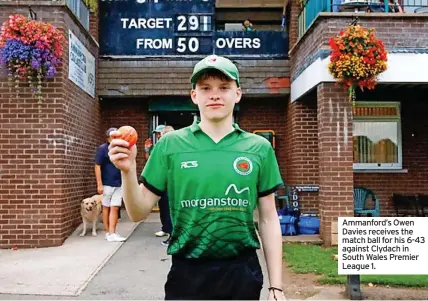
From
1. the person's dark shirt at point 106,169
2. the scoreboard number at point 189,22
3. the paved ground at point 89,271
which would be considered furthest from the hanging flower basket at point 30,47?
the scoreboard number at point 189,22

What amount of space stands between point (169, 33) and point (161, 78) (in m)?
1.05

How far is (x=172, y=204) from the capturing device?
89.0 inches

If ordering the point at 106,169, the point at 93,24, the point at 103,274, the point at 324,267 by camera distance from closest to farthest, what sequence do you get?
1. the point at 103,274
2. the point at 324,267
3. the point at 106,169
4. the point at 93,24

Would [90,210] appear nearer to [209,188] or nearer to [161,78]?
[161,78]

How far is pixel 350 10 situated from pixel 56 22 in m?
4.86

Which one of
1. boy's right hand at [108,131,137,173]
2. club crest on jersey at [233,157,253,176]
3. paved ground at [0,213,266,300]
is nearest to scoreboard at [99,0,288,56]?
paved ground at [0,213,266,300]

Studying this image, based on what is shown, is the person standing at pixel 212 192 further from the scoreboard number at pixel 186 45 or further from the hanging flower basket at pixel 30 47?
the scoreboard number at pixel 186 45

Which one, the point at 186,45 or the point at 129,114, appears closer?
the point at 186,45

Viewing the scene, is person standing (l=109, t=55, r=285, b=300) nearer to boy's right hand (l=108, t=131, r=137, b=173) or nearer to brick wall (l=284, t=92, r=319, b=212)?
boy's right hand (l=108, t=131, r=137, b=173)

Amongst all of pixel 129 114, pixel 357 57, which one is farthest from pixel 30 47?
pixel 357 57

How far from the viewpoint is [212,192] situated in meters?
2.15

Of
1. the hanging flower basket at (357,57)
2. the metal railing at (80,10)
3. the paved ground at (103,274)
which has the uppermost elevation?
the metal railing at (80,10)

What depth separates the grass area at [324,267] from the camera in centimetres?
606

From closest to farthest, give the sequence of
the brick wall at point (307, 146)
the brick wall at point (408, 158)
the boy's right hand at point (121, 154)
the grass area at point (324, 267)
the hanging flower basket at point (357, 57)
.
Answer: the boy's right hand at point (121, 154)
the grass area at point (324, 267)
the hanging flower basket at point (357, 57)
the brick wall at point (307, 146)
the brick wall at point (408, 158)
